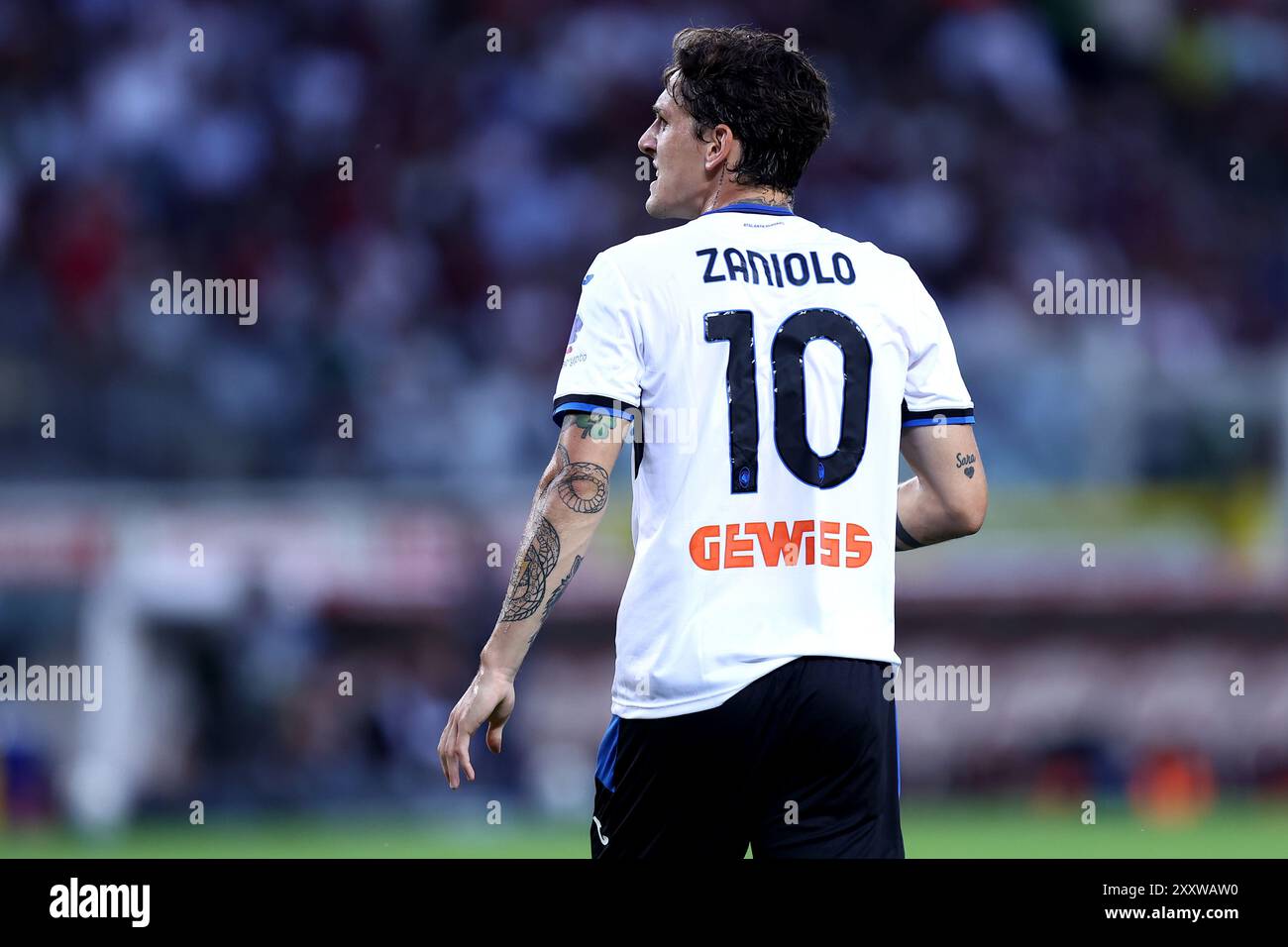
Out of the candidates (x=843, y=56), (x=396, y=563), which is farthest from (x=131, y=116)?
(x=843, y=56)

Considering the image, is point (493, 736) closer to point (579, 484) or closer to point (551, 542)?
point (551, 542)

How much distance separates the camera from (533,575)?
3.48 meters

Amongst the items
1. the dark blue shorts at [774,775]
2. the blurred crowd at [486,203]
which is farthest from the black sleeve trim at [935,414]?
the blurred crowd at [486,203]

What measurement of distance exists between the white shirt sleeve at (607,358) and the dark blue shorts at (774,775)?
629 mm

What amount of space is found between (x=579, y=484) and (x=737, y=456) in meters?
0.32

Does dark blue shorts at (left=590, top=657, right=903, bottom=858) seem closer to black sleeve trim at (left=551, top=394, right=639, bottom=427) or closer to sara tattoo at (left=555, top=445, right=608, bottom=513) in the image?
sara tattoo at (left=555, top=445, right=608, bottom=513)

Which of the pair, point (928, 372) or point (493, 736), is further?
point (928, 372)

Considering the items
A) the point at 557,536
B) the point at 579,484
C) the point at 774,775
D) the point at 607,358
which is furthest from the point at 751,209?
the point at 774,775

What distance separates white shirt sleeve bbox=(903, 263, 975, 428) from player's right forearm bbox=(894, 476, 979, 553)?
0.57 feet

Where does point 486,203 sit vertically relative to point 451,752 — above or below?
above

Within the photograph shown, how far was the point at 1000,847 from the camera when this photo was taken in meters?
9.62

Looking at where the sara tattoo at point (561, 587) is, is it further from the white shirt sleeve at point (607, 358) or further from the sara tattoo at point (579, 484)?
the white shirt sleeve at point (607, 358)

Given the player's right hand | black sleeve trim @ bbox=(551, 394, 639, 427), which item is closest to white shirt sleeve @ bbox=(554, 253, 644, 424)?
black sleeve trim @ bbox=(551, 394, 639, 427)

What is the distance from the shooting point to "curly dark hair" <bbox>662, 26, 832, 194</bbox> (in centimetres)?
363
